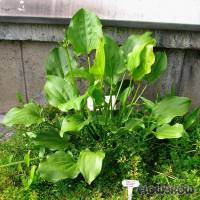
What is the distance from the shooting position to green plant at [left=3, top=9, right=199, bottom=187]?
6.33 feet

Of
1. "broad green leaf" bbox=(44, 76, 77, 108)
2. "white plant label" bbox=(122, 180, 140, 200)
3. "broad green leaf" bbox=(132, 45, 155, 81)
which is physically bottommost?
"white plant label" bbox=(122, 180, 140, 200)

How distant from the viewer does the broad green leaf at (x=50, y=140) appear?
2.10 meters

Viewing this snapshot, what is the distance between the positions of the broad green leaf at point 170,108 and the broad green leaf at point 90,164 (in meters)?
0.40

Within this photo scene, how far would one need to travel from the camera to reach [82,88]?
251cm

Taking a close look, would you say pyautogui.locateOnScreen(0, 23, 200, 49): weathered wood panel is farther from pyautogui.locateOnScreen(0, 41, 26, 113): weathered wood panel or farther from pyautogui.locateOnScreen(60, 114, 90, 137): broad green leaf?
pyautogui.locateOnScreen(60, 114, 90, 137): broad green leaf

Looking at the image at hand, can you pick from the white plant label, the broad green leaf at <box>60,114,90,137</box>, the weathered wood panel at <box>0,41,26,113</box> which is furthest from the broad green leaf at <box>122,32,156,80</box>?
the weathered wood panel at <box>0,41,26,113</box>

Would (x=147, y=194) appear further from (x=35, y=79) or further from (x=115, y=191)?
(x=35, y=79)

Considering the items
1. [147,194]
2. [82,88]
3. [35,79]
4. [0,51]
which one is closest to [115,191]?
[147,194]

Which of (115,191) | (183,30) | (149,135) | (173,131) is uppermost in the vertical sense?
(183,30)

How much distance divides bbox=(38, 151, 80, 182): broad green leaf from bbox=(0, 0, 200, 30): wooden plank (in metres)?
0.78

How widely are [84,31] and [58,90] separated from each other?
345mm

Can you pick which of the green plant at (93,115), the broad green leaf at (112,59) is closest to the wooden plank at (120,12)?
the green plant at (93,115)

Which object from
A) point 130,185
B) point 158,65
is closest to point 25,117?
point 130,185

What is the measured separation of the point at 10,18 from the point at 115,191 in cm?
116
